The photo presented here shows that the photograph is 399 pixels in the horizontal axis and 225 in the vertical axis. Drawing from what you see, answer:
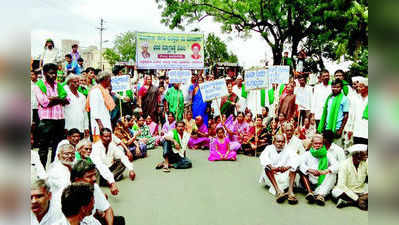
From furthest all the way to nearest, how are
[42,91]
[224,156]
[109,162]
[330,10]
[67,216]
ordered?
[330,10] < [224,156] < [109,162] < [42,91] < [67,216]

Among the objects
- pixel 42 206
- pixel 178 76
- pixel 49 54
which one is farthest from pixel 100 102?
pixel 178 76

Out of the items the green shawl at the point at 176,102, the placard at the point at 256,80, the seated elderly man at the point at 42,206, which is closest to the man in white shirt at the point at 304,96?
the placard at the point at 256,80

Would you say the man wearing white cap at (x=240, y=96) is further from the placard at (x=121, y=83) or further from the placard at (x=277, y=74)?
the placard at (x=121, y=83)

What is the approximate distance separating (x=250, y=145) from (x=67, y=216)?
583cm

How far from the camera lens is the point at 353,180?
14.5 ft

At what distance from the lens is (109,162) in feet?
17.5

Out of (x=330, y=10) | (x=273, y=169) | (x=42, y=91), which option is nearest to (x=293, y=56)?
(x=330, y=10)

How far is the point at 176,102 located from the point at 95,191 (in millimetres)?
5949

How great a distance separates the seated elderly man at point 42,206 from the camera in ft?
6.72

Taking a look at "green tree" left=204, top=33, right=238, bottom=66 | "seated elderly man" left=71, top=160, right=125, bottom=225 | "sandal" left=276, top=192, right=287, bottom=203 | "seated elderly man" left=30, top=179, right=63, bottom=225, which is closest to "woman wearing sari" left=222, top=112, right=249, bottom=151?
"sandal" left=276, top=192, right=287, bottom=203

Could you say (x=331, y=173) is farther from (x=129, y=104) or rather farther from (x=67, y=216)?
(x=129, y=104)

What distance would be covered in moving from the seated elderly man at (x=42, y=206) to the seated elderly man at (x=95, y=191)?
1.37 ft

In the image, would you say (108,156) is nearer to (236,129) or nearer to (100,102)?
(100,102)

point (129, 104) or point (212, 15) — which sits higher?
point (212, 15)
